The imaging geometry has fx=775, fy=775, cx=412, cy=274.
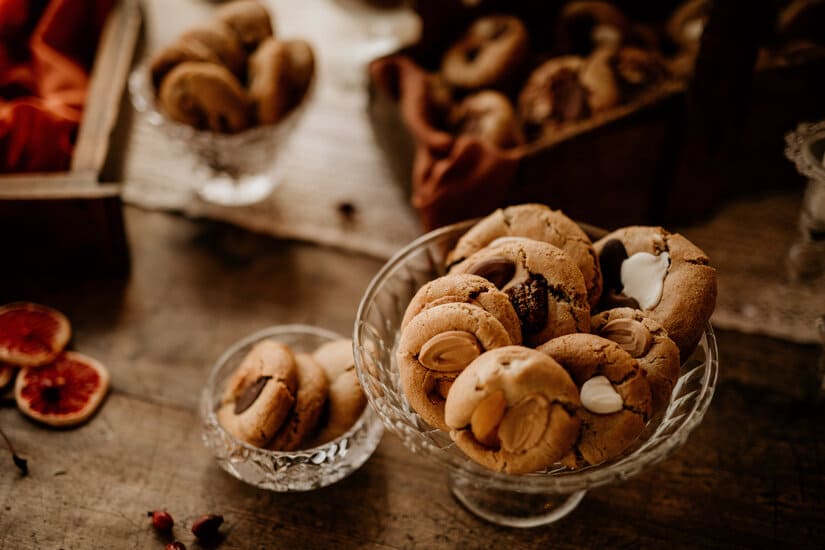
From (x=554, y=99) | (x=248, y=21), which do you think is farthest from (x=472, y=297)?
(x=248, y=21)

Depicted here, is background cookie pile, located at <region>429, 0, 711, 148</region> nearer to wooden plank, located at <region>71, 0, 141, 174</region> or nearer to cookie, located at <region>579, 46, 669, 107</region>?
cookie, located at <region>579, 46, 669, 107</region>

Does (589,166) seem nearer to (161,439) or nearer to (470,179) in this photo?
(470,179)

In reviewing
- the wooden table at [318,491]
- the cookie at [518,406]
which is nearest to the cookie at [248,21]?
the wooden table at [318,491]

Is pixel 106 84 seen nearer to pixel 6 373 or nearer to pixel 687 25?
pixel 6 373

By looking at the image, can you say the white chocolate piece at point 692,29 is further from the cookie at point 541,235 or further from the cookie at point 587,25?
the cookie at point 541,235

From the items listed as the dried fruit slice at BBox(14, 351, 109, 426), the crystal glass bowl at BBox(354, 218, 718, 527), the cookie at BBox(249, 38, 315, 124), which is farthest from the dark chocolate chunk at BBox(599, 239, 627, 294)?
the dried fruit slice at BBox(14, 351, 109, 426)

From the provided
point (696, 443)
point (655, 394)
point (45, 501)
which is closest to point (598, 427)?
point (655, 394)

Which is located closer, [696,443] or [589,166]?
[696,443]
